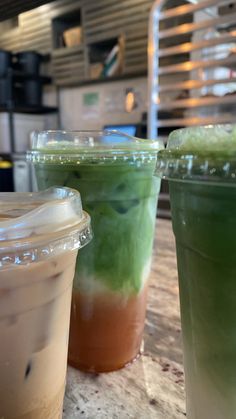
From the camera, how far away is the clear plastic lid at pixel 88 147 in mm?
483

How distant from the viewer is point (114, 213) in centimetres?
51

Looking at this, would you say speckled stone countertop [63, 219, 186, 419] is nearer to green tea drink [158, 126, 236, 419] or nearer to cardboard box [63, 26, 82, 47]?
green tea drink [158, 126, 236, 419]

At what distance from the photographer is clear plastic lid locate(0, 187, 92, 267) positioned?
0.96ft

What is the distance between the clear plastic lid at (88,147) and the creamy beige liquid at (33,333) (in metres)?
0.17

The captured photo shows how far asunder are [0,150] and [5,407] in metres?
4.21

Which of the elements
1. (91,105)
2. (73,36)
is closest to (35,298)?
(91,105)

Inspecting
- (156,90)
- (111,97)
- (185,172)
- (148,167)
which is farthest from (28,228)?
(111,97)

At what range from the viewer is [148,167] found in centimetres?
51

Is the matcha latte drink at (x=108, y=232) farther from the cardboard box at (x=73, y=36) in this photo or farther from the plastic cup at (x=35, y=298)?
the cardboard box at (x=73, y=36)

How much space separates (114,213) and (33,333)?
218 millimetres

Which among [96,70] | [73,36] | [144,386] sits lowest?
[144,386]

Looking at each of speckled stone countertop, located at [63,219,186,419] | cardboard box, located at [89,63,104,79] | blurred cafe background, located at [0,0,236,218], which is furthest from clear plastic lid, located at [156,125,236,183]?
cardboard box, located at [89,63,104,79]

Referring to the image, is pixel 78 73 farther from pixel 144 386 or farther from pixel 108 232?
pixel 144 386

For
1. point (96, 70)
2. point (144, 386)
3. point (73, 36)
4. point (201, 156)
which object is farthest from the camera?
point (73, 36)
